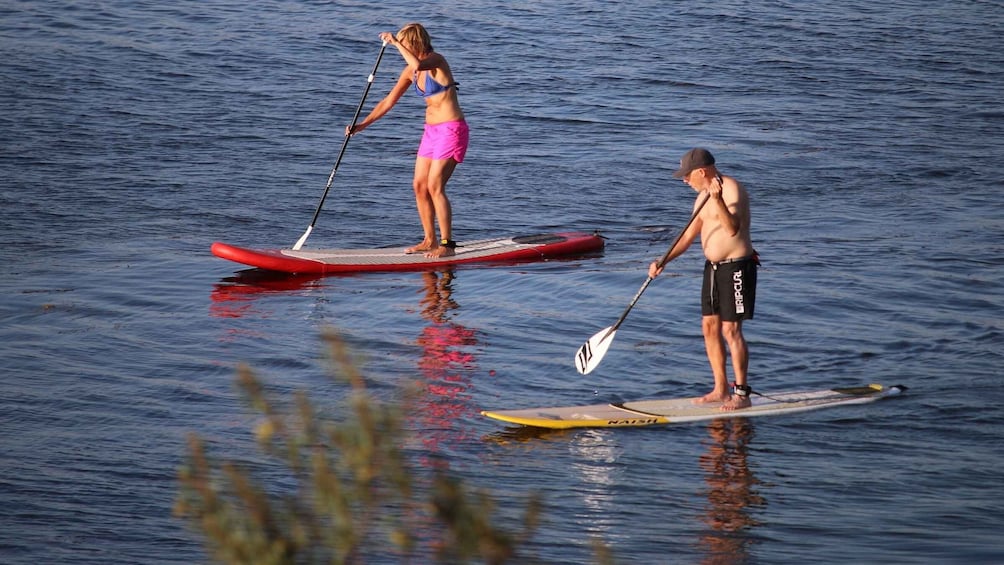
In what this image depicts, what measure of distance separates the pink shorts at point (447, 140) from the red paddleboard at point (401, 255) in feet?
2.96

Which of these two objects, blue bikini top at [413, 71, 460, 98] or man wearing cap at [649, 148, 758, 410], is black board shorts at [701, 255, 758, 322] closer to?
man wearing cap at [649, 148, 758, 410]

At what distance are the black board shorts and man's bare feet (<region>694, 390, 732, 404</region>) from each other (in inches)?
18.8

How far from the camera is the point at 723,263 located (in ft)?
23.7

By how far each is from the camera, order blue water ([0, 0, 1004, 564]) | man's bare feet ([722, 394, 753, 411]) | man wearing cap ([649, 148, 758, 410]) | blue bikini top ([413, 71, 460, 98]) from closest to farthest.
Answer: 1. blue water ([0, 0, 1004, 564])
2. man wearing cap ([649, 148, 758, 410])
3. man's bare feet ([722, 394, 753, 411])
4. blue bikini top ([413, 71, 460, 98])

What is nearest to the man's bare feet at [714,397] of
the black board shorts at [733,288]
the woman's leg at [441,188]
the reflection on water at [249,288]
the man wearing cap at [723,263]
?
the man wearing cap at [723,263]

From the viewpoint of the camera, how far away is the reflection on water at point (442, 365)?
7.23 meters

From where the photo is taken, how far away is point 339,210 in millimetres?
13422

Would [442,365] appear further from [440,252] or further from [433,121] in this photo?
[433,121]

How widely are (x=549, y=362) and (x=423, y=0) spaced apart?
1769 centimetres

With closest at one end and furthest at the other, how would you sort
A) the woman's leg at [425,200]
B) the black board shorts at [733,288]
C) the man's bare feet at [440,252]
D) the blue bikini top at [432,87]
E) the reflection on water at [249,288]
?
the black board shorts at [733,288] < the reflection on water at [249,288] < the blue bikini top at [432,87] < the woman's leg at [425,200] < the man's bare feet at [440,252]

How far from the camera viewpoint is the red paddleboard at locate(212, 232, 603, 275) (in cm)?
1057

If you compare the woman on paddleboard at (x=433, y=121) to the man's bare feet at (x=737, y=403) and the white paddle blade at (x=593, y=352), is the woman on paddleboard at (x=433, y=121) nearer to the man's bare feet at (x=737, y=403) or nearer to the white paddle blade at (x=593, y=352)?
the white paddle blade at (x=593, y=352)

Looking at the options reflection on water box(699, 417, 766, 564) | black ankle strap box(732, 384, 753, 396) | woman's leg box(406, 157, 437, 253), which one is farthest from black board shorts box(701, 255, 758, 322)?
woman's leg box(406, 157, 437, 253)

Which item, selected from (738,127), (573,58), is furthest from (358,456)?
(573,58)
